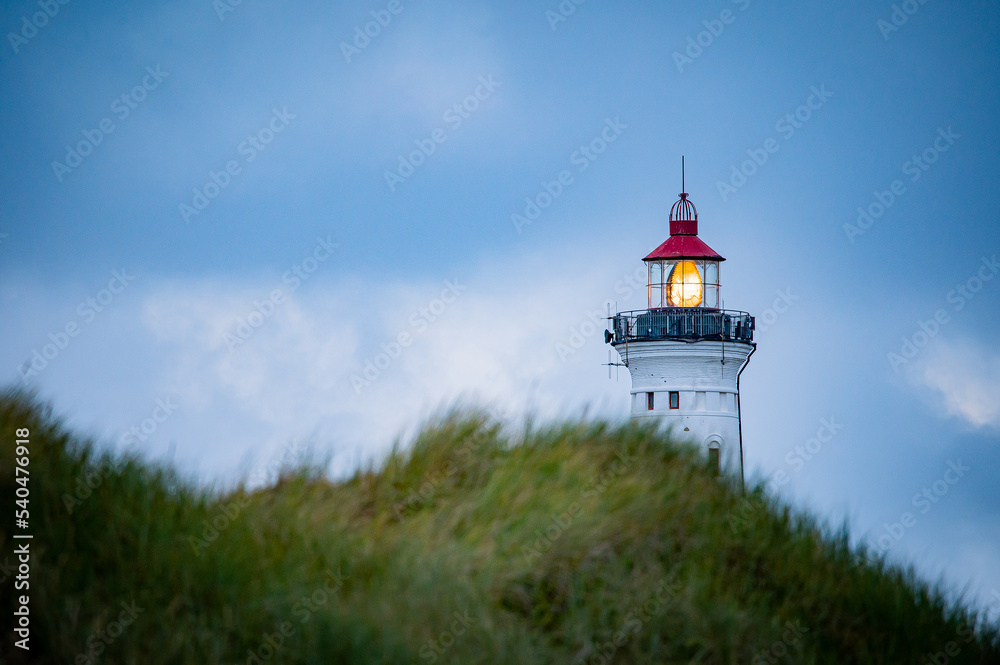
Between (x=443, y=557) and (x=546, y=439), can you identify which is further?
(x=546, y=439)

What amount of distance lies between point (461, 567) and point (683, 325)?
18.9 metres

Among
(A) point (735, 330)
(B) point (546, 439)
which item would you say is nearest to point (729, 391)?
(A) point (735, 330)

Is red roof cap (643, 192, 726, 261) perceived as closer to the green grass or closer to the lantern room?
the lantern room

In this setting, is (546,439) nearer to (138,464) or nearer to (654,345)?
(138,464)

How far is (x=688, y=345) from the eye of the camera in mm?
25391

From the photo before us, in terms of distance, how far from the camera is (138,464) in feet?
26.1

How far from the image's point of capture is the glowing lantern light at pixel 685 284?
26.0m

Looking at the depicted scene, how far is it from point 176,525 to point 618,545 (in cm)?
303

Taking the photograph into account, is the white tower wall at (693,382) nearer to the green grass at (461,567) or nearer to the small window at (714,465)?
the small window at (714,465)

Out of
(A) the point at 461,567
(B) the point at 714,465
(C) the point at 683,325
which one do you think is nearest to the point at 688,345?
(C) the point at 683,325

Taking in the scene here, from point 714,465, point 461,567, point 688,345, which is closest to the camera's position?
point 461,567

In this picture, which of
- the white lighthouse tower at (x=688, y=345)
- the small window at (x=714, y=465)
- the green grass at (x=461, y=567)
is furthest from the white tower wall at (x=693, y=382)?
the green grass at (x=461, y=567)

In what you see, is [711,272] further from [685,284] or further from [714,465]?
[714,465]

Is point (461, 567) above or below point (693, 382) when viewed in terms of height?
below
